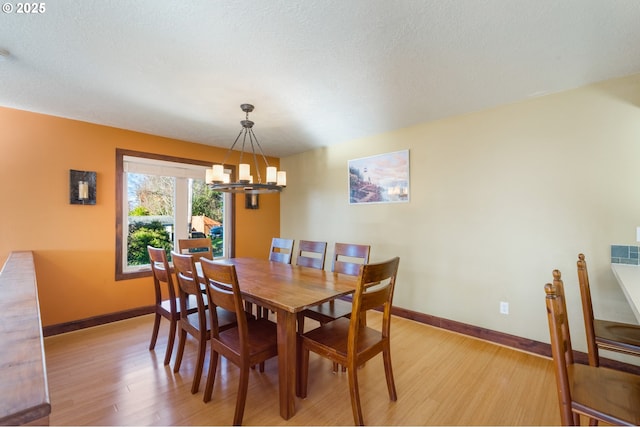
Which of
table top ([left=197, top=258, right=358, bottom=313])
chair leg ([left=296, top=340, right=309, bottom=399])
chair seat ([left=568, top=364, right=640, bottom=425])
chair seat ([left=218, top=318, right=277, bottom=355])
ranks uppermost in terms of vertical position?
table top ([left=197, top=258, right=358, bottom=313])

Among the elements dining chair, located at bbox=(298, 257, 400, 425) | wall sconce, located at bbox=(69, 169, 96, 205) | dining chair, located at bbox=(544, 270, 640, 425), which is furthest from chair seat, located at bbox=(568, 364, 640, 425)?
wall sconce, located at bbox=(69, 169, 96, 205)

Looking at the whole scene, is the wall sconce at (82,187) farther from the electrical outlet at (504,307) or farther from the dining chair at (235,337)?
the electrical outlet at (504,307)

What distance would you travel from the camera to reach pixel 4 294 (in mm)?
1523

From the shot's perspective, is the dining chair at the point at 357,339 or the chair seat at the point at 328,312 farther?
the chair seat at the point at 328,312

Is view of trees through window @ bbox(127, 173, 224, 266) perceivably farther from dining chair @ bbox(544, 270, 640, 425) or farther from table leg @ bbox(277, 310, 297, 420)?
dining chair @ bbox(544, 270, 640, 425)

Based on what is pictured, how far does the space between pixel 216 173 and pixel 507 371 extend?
2.98m

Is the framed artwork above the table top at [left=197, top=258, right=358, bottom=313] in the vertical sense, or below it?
above

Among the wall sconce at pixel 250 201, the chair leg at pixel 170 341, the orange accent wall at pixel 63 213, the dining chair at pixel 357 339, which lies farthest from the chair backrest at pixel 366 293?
the wall sconce at pixel 250 201

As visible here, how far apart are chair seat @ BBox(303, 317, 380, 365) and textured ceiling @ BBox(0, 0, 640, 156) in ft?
6.23

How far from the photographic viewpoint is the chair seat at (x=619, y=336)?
1.50 meters

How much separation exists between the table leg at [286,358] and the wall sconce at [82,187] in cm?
288

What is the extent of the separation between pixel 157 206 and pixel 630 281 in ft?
15.1

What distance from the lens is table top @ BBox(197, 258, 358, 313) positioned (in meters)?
1.63

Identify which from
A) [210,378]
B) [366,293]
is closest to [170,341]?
[210,378]
